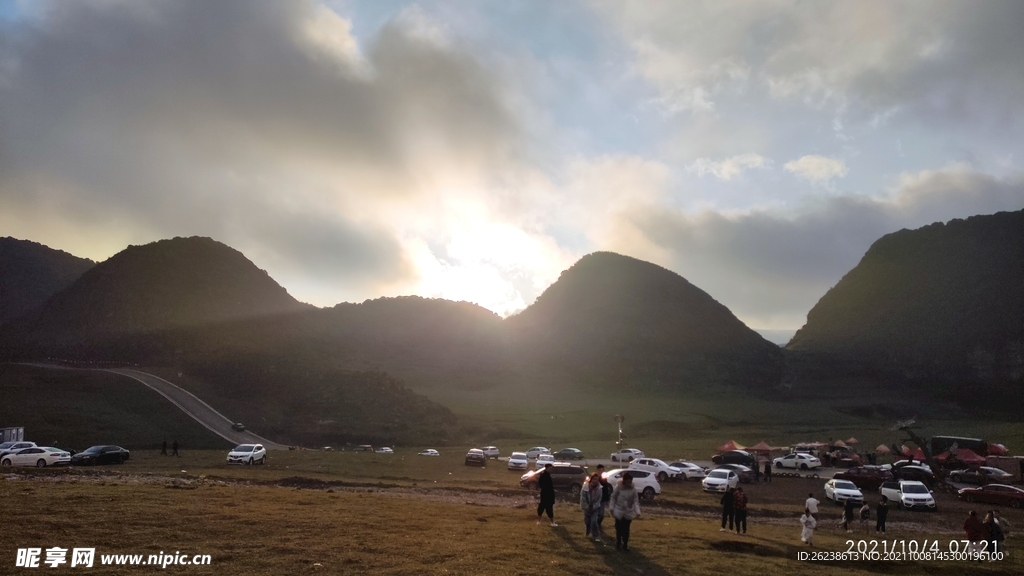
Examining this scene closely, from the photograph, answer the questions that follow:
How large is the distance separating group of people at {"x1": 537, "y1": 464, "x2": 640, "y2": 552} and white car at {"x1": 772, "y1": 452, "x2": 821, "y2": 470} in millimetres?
45284

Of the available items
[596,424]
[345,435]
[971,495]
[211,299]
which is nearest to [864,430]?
[596,424]

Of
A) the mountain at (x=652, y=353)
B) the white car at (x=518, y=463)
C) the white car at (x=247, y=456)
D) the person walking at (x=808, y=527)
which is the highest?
the mountain at (x=652, y=353)

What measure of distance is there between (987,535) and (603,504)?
1125cm

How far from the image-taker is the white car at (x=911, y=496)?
113 ft

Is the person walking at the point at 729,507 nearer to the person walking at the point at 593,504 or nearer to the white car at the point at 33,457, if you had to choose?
the person walking at the point at 593,504

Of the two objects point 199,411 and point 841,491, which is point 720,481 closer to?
point 841,491

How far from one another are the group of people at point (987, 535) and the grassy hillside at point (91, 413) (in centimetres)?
6420

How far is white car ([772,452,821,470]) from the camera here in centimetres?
5812

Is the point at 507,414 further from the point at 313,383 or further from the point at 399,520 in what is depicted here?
the point at 399,520

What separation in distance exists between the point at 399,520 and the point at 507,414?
95556 mm

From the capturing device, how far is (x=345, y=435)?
81.9 meters

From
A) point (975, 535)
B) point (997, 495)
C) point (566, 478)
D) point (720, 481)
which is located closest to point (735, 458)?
point (720, 481)

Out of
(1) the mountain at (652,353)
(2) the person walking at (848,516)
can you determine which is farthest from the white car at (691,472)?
(1) the mountain at (652,353)

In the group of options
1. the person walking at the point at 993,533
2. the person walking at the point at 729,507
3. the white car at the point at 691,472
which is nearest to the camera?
the person walking at the point at 993,533
